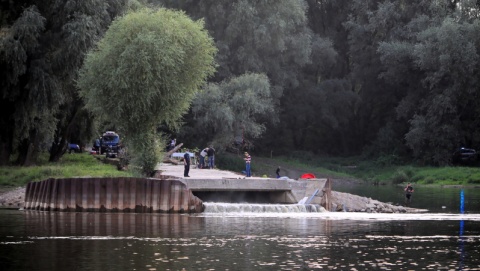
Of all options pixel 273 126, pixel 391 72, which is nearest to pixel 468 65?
pixel 391 72

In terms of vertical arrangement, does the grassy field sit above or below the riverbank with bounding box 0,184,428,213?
above

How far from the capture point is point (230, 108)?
94750 millimetres

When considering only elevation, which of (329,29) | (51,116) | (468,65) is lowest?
(51,116)

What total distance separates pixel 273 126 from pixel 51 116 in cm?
5181

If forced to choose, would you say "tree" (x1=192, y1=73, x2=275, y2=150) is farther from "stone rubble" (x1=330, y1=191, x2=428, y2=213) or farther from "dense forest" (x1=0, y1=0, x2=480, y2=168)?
"stone rubble" (x1=330, y1=191, x2=428, y2=213)

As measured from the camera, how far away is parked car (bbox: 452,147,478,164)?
99000 millimetres

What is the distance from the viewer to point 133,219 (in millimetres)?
45312

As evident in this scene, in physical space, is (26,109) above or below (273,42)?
below

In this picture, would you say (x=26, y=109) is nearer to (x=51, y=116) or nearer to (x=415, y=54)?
(x=51, y=116)

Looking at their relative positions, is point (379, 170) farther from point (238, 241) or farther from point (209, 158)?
point (238, 241)

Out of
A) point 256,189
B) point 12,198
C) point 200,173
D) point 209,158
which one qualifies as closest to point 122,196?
point 256,189

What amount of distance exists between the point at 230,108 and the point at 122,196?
46.3 m

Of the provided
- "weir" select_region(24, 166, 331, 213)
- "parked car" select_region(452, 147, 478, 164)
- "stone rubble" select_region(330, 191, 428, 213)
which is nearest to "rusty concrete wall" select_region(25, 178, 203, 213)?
"weir" select_region(24, 166, 331, 213)

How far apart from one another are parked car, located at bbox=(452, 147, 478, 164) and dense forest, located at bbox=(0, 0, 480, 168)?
1131mm
